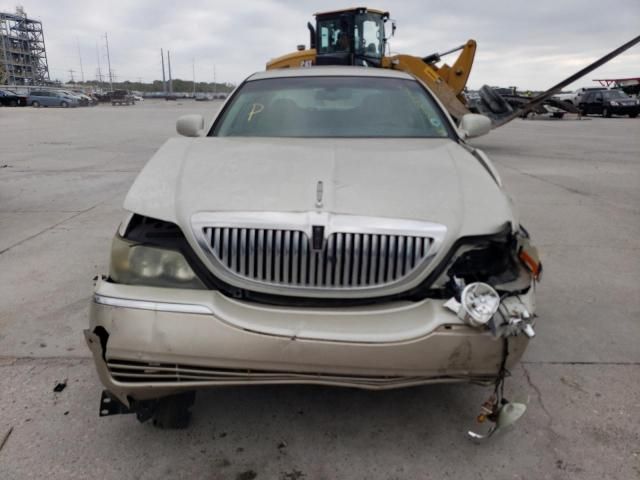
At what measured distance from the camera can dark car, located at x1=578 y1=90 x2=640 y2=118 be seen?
31094mm

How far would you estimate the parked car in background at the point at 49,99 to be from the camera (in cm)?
4225

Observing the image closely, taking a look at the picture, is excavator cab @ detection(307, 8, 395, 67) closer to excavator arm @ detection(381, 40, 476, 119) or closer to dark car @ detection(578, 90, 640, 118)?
excavator arm @ detection(381, 40, 476, 119)

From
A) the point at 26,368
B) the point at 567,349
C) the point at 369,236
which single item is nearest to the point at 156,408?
the point at 26,368

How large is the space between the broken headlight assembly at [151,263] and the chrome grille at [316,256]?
16 centimetres

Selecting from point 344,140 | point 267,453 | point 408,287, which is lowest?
point 267,453

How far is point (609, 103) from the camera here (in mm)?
31594

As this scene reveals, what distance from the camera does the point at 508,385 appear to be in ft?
8.93

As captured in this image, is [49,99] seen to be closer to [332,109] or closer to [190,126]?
[190,126]

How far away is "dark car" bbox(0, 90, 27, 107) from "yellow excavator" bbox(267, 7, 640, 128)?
Result: 1473 inches

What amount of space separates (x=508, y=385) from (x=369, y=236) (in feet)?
4.36

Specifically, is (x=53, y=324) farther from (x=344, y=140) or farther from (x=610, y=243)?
(x=610, y=243)

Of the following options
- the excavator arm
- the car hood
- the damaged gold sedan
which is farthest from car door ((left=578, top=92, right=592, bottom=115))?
the damaged gold sedan

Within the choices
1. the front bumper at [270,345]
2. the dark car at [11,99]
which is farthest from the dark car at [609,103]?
the dark car at [11,99]

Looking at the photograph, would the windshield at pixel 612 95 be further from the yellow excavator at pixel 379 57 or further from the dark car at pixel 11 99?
the dark car at pixel 11 99
